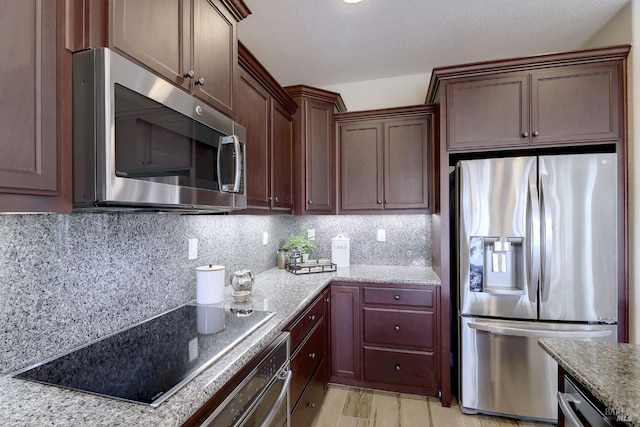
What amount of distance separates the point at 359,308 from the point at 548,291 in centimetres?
127

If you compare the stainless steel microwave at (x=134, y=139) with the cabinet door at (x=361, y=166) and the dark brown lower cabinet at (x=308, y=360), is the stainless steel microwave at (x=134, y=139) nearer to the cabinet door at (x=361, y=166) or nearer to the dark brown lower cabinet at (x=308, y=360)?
the dark brown lower cabinet at (x=308, y=360)

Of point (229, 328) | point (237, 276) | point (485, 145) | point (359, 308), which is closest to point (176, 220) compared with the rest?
point (237, 276)

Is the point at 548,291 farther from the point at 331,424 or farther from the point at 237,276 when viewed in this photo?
the point at 237,276

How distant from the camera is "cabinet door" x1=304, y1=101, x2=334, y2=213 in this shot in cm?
266

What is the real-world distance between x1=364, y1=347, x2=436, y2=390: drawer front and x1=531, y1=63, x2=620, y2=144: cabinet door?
175 cm

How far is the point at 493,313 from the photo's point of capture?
7.04 ft

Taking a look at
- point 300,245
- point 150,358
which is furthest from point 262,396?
point 300,245

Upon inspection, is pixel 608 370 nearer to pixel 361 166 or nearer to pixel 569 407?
pixel 569 407

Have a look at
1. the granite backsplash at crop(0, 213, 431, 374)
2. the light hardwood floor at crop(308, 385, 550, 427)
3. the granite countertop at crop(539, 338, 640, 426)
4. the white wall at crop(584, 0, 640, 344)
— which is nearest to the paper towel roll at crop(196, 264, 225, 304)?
the granite backsplash at crop(0, 213, 431, 374)

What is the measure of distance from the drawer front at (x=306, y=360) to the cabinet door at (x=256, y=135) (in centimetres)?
91

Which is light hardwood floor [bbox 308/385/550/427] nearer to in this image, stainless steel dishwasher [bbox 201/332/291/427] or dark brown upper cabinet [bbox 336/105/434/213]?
stainless steel dishwasher [bbox 201/332/291/427]

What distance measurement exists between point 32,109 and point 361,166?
2.36 meters

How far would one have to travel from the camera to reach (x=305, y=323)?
189 centimetres

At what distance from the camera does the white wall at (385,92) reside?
305 cm
